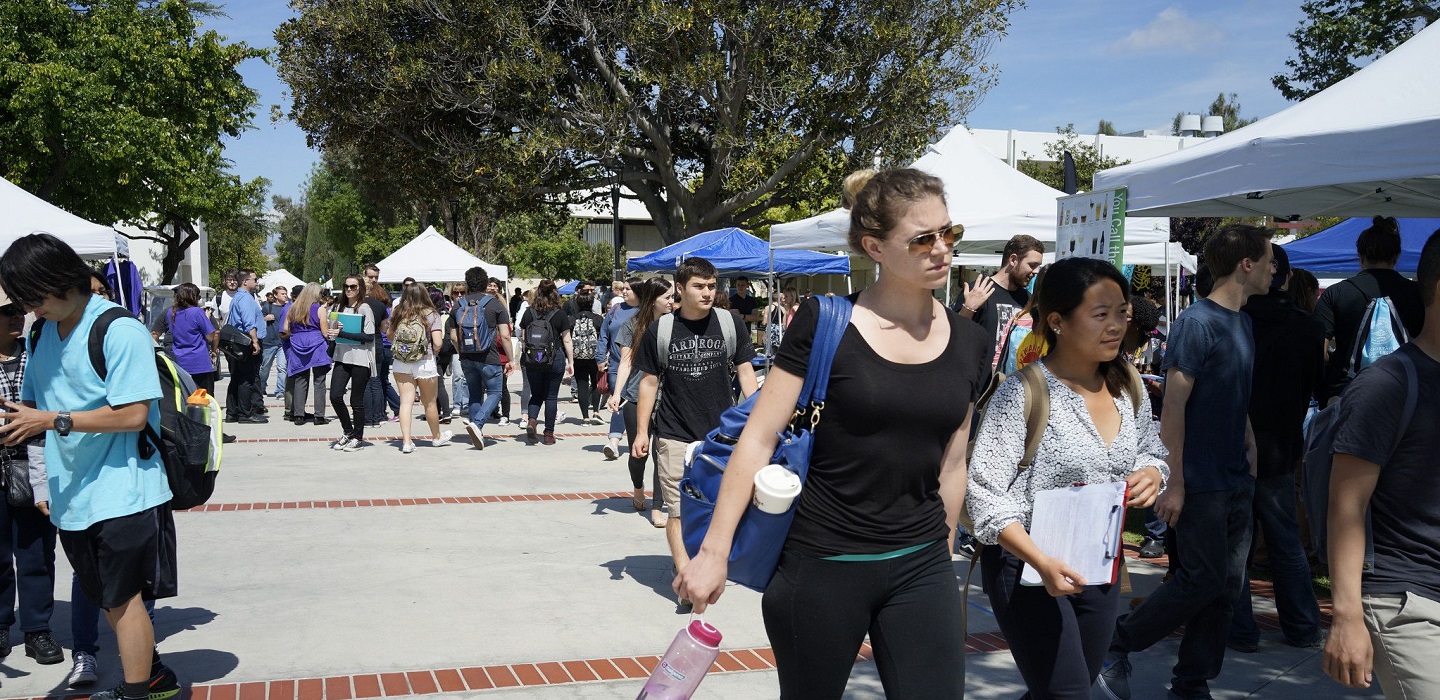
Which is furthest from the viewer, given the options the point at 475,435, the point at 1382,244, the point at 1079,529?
the point at 475,435

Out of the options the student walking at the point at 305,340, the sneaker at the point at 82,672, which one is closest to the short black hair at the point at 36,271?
the sneaker at the point at 82,672

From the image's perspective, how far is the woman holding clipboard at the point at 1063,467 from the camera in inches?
117

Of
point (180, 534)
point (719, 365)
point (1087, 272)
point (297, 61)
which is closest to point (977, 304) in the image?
point (719, 365)

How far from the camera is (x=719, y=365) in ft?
20.1

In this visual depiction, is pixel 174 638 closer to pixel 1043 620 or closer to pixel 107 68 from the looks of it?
pixel 1043 620

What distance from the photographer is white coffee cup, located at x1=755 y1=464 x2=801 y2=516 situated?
2.52 meters

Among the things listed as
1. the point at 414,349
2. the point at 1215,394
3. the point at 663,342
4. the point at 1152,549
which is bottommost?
the point at 1152,549

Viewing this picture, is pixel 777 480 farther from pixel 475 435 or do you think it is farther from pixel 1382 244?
pixel 475 435

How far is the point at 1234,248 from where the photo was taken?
4316 millimetres

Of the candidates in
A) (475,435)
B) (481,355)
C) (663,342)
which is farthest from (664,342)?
(481,355)

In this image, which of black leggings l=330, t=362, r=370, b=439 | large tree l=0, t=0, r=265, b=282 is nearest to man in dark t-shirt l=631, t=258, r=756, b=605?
black leggings l=330, t=362, r=370, b=439

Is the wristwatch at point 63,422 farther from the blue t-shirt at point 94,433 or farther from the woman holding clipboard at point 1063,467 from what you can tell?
the woman holding clipboard at point 1063,467

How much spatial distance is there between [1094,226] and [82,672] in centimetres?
540

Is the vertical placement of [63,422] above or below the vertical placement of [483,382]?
above
